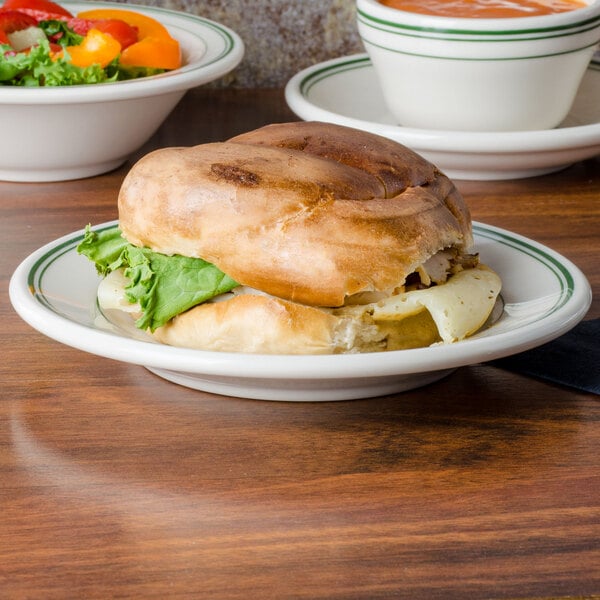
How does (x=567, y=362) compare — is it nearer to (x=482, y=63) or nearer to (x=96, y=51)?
(x=482, y=63)

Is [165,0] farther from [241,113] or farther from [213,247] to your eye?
[213,247]

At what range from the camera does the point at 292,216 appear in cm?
82

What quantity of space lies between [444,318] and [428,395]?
0.07m

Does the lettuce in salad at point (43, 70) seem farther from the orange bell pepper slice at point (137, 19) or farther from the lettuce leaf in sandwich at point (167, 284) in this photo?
the lettuce leaf in sandwich at point (167, 284)

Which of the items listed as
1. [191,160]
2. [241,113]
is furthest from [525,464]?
[241,113]

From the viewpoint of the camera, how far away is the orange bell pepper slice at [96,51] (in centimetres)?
145

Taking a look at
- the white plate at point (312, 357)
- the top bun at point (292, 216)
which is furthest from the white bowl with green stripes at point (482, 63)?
the top bun at point (292, 216)

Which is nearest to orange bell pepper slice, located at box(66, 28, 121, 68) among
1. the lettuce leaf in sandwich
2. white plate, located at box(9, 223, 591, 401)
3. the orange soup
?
the orange soup

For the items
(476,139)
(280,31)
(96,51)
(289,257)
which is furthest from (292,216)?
(280,31)

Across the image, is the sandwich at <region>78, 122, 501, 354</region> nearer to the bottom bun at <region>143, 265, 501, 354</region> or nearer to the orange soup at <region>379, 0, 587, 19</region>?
the bottom bun at <region>143, 265, 501, 354</region>

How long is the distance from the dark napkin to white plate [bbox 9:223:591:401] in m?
0.04

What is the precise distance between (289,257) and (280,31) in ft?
4.15

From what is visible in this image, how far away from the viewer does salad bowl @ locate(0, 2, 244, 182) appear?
4.37 ft

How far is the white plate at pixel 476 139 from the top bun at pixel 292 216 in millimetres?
499
